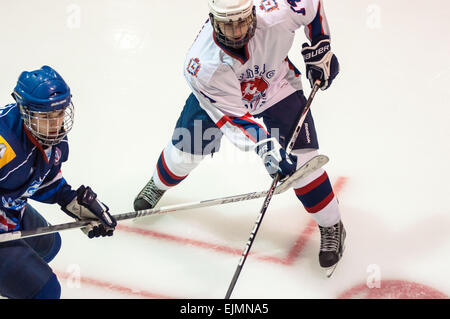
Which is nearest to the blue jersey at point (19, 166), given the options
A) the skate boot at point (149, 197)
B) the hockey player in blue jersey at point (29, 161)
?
the hockey player in blue jersey at point (29, 161)

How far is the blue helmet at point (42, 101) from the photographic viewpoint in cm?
194

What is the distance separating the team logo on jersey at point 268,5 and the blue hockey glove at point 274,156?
0.53 meters

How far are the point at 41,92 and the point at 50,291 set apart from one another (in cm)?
68

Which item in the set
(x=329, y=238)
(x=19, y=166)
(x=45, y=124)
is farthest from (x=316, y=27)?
(x=19, y=166)

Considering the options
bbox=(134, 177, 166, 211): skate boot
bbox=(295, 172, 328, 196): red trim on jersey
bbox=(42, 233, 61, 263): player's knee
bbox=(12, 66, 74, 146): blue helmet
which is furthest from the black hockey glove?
bbox=(295, 172, 328, 196): red trim on jersey

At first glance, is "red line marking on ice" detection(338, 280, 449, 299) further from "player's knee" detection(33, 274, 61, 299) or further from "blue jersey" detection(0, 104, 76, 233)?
"blue jersey" detection(0, 104, 76, 233)

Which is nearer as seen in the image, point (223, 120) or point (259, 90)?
point (223, 120)

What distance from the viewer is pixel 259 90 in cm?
260

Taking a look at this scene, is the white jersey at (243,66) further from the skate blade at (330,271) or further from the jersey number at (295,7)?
the skate blade at (330,271)

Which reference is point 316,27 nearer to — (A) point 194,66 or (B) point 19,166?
(A) point 194,66

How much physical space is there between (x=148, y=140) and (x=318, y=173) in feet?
4.13

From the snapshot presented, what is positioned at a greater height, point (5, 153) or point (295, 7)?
point (295, 7)

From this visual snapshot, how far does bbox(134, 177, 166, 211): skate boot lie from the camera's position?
3125mm
